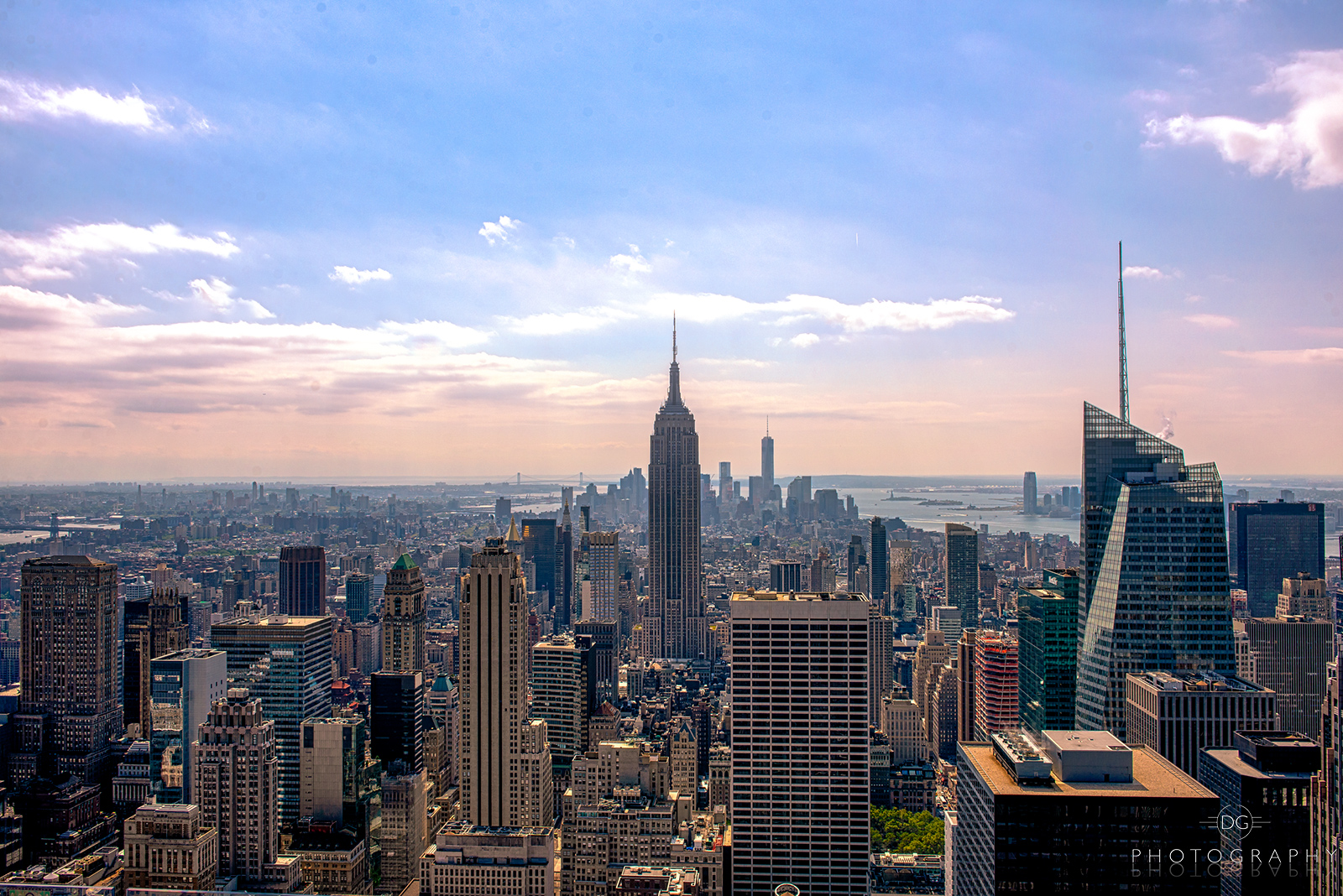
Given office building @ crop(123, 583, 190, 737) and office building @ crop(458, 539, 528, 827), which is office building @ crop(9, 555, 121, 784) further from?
office building @ crop(458, 539, 528, 827)

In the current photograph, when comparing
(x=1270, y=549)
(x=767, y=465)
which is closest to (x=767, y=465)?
(x=767, y=465)

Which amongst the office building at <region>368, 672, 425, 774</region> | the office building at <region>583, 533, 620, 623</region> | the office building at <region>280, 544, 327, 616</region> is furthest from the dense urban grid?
the office building at <region>583, 533, 620, 623</region>

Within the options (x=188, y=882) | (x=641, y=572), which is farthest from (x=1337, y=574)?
(x=641, y=572)

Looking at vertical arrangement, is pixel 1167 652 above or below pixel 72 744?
above

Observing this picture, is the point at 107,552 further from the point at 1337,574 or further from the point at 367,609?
the point at 1337,574

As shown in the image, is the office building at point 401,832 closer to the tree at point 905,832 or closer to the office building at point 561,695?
the office building at point 561,695

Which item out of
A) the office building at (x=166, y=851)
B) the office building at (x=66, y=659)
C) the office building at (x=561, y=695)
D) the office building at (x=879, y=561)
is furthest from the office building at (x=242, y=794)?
the office building at (x=879, y=561)
